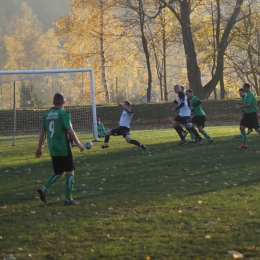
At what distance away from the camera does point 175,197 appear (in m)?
10.1

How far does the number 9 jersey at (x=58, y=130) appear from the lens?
965 cm

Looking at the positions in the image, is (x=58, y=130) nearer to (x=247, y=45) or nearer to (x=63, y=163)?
(x=63, y=163)

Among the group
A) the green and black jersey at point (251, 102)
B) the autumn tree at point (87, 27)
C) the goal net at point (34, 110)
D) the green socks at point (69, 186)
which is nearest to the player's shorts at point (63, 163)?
the green socks at point (69, 186)

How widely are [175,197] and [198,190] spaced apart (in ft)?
2.65

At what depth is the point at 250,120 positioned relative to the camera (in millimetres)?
18344

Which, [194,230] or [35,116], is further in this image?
[35,116]

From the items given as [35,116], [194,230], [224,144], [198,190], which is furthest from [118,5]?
[194,230]

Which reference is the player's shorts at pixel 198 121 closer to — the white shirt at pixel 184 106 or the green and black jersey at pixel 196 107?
the green and black jersey at pixel 196 107

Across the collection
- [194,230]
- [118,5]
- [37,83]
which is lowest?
[194,230]

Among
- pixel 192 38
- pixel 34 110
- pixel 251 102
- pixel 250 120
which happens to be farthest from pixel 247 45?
pixel 251 102

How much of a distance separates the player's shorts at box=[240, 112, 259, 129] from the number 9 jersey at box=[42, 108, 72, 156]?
9.61 meters

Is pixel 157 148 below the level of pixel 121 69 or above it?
below

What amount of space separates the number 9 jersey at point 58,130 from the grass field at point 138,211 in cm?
84

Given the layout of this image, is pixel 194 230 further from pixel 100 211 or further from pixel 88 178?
pixel 88 178
